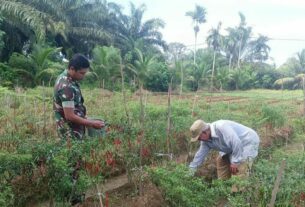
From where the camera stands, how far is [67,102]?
3.47 m

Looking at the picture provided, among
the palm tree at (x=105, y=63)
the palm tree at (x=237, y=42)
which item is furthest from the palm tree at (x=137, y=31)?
the palm tree at (x=237, y=42)

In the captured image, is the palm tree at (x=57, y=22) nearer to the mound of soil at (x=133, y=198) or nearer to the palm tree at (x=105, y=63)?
the palm tree at (x=105, y=63)

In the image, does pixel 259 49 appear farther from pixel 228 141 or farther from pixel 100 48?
pixel 228 141

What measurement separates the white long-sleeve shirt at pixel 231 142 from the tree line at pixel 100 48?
588 cm

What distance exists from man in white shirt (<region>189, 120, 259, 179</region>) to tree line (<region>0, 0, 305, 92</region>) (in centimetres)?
590

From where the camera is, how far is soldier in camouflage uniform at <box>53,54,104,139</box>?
3.47m

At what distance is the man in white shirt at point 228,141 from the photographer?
4.21 metres

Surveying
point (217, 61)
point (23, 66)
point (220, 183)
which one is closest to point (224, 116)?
point (220, 183)

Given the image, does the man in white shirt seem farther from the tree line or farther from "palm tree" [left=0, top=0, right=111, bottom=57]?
"palm tree" [left=0, top=0, right=111, bottom=57]

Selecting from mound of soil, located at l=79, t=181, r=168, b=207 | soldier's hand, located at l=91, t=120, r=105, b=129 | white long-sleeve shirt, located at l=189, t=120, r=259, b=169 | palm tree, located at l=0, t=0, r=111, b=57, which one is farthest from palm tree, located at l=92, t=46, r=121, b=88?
soldier's hand, located at l=91, t=120, r=105, b=129

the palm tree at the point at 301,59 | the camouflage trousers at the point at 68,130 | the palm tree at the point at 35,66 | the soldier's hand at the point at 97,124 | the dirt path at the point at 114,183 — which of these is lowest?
the dirt path at the point at 114,183

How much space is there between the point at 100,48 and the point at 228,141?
16.1 meters

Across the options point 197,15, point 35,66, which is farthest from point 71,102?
point 197,15

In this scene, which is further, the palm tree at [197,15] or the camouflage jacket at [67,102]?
the palm tree at [197,15]
